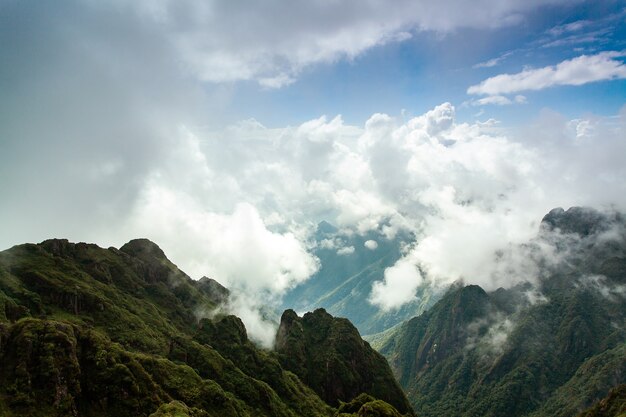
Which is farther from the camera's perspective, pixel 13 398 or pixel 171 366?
pixel 171 366

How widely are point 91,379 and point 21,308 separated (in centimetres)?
7075

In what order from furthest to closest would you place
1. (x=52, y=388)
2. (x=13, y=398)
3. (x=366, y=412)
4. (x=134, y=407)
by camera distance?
(x=366, y=412)
(x=134, y=407)
(x=52, y=388)
(x=13, y=398)

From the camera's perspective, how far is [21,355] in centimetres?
13888

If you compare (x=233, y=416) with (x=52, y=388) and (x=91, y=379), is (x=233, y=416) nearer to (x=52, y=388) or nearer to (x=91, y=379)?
(x=91, y=379)

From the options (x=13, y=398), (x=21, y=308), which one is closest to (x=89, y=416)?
(x=13, y=398)

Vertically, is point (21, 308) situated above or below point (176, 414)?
above

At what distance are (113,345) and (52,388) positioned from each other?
105ft

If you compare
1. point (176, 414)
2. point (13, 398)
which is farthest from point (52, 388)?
point (176, 414)

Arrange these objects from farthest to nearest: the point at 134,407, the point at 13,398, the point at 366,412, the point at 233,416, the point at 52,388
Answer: the point at 233,416 → the point at 366,412 → the point at 134,407 → the point at 52,388 → the point at 13,398

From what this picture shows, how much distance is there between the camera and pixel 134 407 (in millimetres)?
147250

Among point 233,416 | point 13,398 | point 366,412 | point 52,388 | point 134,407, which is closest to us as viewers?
point 13,398

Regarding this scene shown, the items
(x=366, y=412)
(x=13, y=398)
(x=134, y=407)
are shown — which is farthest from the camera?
(x=366, y=412)

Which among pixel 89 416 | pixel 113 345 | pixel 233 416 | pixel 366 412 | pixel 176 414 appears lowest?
pixel 366 412

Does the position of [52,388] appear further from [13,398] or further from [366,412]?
[366,412]
